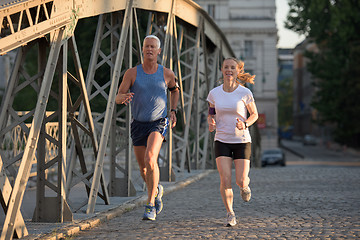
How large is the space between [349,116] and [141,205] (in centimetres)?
4599

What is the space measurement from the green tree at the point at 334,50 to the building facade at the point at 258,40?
18.3 meters

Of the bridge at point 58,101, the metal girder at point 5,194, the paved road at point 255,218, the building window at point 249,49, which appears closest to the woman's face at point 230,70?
the paved road at point 255,218

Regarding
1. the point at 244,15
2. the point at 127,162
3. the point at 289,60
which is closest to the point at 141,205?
the point at 127,162

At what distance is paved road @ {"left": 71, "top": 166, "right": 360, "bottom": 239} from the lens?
7.62m

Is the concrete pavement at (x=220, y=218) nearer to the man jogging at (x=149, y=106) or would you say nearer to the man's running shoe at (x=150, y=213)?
the man's running shoe at (x=150, y=213)

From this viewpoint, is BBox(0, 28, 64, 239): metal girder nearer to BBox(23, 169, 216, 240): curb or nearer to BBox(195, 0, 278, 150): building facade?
BBox(23, 169, 216, 240): curb

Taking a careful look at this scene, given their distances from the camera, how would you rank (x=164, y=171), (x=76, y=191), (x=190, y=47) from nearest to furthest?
(x=76, y=191), (x=164, y=171), (x=190, y=47)

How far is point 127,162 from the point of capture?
37.8 ft

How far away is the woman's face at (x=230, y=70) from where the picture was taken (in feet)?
27.2

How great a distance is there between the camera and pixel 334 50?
51.0 metres

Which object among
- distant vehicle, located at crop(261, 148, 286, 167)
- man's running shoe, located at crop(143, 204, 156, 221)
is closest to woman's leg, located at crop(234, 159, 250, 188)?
man's running shoe, located at crop(143, 204, 156, 221)

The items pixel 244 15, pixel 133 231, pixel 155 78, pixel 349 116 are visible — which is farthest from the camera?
pixel 244 15

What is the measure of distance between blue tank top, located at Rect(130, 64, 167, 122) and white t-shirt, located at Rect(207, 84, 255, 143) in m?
0.63

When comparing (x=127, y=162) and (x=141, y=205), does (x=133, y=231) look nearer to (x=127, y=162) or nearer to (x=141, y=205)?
(x=141, y=205)
